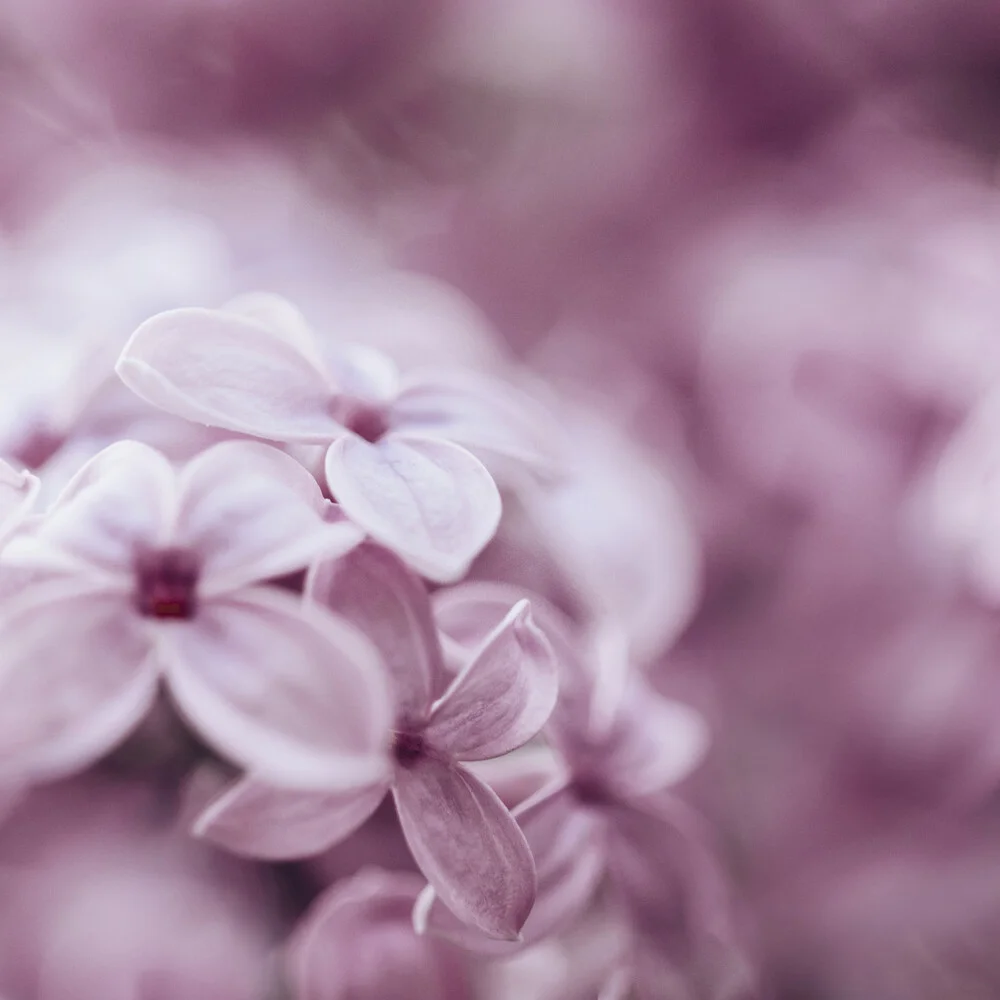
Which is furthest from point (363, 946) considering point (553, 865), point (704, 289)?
point (704, 289)

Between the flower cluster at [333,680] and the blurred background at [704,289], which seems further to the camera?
the blurred background at [704,289]

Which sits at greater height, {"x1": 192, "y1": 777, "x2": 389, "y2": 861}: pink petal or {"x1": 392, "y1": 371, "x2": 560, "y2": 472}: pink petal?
{"x1": 392, "y1": 371, "x2": 560, "y2": 472}: pink petal

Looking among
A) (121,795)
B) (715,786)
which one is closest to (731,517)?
(715,786)

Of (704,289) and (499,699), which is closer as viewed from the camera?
(499,699)

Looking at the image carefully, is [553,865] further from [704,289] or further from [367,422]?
[704,289]

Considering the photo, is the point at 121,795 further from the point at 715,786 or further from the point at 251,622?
the point at 715,786

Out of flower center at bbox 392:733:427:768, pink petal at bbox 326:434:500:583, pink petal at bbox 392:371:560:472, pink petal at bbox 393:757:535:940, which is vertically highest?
pink petal at bbox 326:434:500:583
